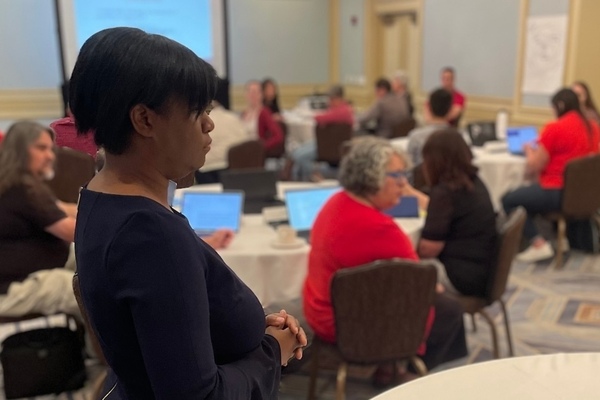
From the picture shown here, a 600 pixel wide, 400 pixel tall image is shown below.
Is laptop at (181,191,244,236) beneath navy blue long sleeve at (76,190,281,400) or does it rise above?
beneath

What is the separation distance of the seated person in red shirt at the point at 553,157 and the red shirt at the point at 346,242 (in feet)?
8.34

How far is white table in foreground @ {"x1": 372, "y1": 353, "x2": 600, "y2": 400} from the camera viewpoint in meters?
1.34

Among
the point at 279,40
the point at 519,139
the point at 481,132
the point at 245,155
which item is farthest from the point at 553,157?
the point at 279,40

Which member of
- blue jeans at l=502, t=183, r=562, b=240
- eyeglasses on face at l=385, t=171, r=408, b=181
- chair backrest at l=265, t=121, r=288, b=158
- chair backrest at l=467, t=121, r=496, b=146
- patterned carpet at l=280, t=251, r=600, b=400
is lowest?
patterned carpet at l=280, t=251, r=600, b=400

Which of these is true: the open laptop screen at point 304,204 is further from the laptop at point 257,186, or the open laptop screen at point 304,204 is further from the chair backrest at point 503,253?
the chair backrest at point 503,253

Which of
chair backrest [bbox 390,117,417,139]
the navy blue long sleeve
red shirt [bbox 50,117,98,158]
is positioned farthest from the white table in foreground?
chair backrest [bbox 390,117,417,139]

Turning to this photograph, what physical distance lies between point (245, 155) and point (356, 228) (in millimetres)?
2708

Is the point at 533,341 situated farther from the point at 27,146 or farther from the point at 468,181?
the point at 27,146

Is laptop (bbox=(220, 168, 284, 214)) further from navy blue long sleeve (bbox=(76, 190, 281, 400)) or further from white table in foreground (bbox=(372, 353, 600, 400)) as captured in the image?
navy blue long sleeve (bbox=(76, 190, 281, 400))

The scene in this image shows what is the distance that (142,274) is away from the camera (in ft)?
2.55

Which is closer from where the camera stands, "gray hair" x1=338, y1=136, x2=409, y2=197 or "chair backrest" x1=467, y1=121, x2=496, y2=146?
"gray hair" x1=338, y1=136, x2=409, y2=197

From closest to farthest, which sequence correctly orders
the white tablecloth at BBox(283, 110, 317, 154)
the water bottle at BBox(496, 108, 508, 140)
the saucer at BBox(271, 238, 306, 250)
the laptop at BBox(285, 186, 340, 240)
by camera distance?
1. the saucer at BBox(271, 238, 306, 250)
2. the laptop at BBox(285, 186, 340, 240)
3. the water bottle at BBox(496, 108, 508, 140)
4. the white tablecloth at BBox(283, 110, 317, 154)

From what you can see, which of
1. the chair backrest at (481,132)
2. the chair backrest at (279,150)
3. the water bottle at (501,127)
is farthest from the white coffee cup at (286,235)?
the chair backrest at (279,150)

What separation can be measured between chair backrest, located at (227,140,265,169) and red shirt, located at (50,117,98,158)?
386cm
